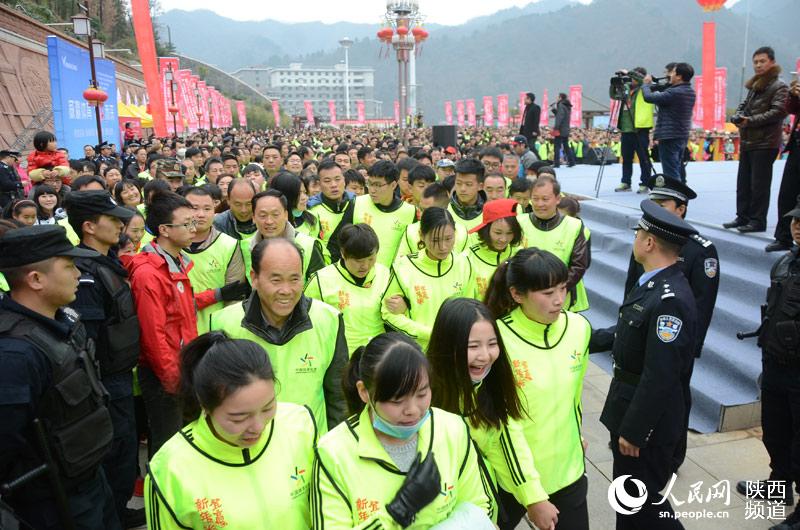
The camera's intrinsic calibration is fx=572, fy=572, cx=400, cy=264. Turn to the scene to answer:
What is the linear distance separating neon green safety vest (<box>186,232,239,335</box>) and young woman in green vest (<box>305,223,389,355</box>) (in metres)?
0.81

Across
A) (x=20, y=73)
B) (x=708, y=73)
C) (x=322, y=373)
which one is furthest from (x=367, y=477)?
(x=708, y=73)

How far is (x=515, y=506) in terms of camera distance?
2574 millimetres

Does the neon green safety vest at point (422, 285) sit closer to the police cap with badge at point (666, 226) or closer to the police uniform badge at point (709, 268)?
the police cap with badge at point (666, 226)

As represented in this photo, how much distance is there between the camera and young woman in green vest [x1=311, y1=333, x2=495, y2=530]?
168cm

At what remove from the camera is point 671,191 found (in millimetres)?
3785

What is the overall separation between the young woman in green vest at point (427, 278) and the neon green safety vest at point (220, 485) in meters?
1.80

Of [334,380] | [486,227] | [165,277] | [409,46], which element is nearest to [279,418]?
[334,380]

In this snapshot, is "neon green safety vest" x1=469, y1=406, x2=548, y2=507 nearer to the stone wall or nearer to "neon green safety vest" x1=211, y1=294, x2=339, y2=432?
"neon green safety vest" x1=211, y1=294, x2=339, y2=432

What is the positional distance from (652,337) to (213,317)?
6.72 ft

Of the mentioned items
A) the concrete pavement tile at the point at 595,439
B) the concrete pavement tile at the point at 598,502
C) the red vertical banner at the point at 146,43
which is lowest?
the concrete pavement tile at the point at 598,502

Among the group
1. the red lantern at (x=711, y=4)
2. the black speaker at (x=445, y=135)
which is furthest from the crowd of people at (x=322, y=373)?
the red lantern at (x=711, y=4)

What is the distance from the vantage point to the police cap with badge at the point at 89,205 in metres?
3.05

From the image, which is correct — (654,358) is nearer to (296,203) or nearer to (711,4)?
(296,203)

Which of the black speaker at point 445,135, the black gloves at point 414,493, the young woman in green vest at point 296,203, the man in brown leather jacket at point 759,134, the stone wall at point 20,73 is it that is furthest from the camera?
the stone wall at point 20,73
